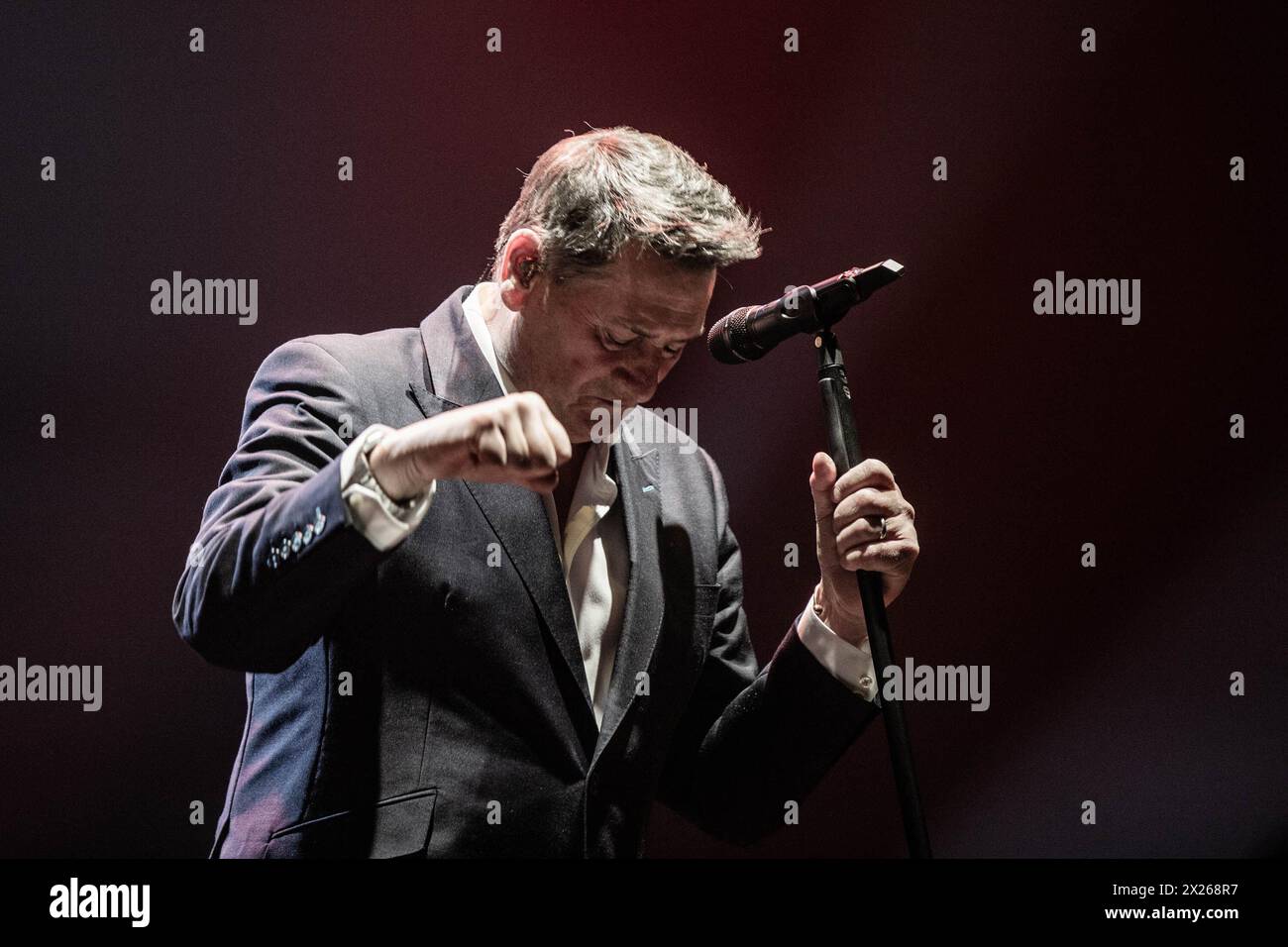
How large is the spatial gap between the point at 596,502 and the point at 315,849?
1.90ft

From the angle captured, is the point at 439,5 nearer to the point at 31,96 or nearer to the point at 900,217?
the point at 31,96

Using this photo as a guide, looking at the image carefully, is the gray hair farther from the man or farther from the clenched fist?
the clenched fist

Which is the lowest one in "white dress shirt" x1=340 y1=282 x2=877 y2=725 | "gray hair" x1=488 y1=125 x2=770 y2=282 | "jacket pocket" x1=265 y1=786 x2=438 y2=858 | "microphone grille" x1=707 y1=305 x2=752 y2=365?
"jacket pocket" x1=265 y1=786 x2=438 y2=858

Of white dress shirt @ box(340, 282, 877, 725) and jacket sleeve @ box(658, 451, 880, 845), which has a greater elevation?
white dress shirt @ box(340, 282, 877, 725)

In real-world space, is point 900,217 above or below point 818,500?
above

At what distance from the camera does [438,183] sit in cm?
201

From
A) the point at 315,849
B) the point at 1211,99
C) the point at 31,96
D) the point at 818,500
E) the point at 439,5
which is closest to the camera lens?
the point at 315,849

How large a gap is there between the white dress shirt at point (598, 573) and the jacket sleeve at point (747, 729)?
3 centimetres

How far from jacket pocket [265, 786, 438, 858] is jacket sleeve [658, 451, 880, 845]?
490 mm

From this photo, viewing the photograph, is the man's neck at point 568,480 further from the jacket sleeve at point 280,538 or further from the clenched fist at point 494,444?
the clenched fist at point 494,444

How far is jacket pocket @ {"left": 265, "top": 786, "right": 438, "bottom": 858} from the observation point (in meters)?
1.38

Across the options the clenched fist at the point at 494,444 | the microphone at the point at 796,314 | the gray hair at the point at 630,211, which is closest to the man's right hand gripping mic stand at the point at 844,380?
the microphone at the point at 796,314

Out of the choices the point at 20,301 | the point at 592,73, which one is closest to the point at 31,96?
the point at 20,301

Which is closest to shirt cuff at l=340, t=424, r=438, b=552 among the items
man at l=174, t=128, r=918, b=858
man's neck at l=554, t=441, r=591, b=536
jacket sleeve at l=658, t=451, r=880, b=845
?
man at l=174, t=128, r=918, b=858
